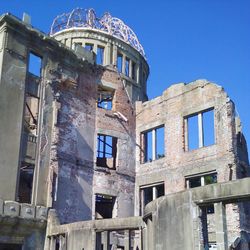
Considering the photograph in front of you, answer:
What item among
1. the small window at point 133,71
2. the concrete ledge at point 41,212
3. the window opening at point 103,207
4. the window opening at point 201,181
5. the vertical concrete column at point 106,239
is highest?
the small window at point 133,71

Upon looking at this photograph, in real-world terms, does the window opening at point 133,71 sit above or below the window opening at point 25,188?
above

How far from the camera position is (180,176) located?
1791 cm

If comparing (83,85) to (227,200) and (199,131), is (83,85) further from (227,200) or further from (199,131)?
(227,200)

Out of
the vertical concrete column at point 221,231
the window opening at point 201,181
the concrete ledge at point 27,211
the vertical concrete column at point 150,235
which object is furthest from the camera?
the window opening at point 201,181

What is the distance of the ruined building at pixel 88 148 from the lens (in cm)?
1531

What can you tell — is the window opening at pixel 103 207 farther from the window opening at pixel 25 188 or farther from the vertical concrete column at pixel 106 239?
the vertical concrete column at pixel 106 239

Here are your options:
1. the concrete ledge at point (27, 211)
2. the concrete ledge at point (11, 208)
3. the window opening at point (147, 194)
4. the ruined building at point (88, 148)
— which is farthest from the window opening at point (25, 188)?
the window opening at point (147, 194)

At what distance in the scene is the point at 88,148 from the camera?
1889cm

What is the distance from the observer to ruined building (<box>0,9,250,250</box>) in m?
15.3

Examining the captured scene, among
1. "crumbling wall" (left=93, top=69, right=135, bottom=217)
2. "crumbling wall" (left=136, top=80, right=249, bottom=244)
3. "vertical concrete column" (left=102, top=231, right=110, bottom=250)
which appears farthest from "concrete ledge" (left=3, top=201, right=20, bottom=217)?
"crumbling wall" (left=136, top=80, right=249, bottom=244)

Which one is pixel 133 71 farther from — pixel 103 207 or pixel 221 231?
pixel 221 231

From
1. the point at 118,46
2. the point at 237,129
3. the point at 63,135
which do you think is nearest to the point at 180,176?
the point at 237,129

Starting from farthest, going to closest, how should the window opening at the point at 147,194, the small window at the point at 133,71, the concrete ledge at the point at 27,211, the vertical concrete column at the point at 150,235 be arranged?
the small window at the point at 133,71, the window opening at the point at 147,194, the concrete ledge at the point at 27,211, the vertical concrete column at the point at 150,235

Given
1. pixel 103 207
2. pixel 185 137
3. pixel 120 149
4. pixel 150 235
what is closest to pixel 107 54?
pixel 120 149
